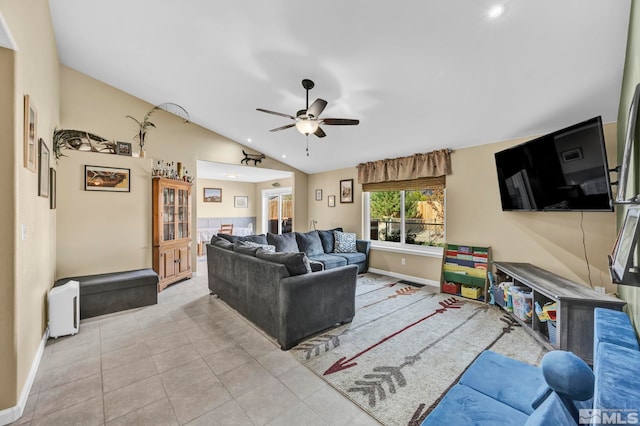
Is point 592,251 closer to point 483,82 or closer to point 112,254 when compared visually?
point 483,82

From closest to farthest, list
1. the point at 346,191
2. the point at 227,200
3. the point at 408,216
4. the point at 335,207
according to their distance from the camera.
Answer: the point at 408,216, the point at 346,191, the point at 335,207, the point at 227,200

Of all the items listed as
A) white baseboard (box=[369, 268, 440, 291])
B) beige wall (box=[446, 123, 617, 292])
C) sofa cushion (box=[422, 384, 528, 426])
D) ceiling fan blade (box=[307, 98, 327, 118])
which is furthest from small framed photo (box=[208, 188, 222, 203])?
sofa cushion (box=[422, 384, 528, 426])

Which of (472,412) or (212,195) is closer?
(472,412)

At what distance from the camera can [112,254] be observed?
3.82 metres

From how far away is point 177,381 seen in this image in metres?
2.06

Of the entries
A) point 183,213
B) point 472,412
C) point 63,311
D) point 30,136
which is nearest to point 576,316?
point 472,412

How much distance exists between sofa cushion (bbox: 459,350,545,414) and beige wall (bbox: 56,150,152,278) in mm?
4472

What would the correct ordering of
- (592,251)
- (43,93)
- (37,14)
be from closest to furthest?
(37,14)
(43,93)
(592,251)

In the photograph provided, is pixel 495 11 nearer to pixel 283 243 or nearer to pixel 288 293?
pixel 288 293

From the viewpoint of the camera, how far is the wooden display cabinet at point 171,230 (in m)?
4.25

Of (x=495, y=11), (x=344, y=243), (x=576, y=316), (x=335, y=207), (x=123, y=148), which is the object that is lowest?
(x=576, y=316)

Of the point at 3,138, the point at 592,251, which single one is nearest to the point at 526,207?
the point at 592,251

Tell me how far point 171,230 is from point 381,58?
165 inches

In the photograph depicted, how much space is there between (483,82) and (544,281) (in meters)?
2.21
